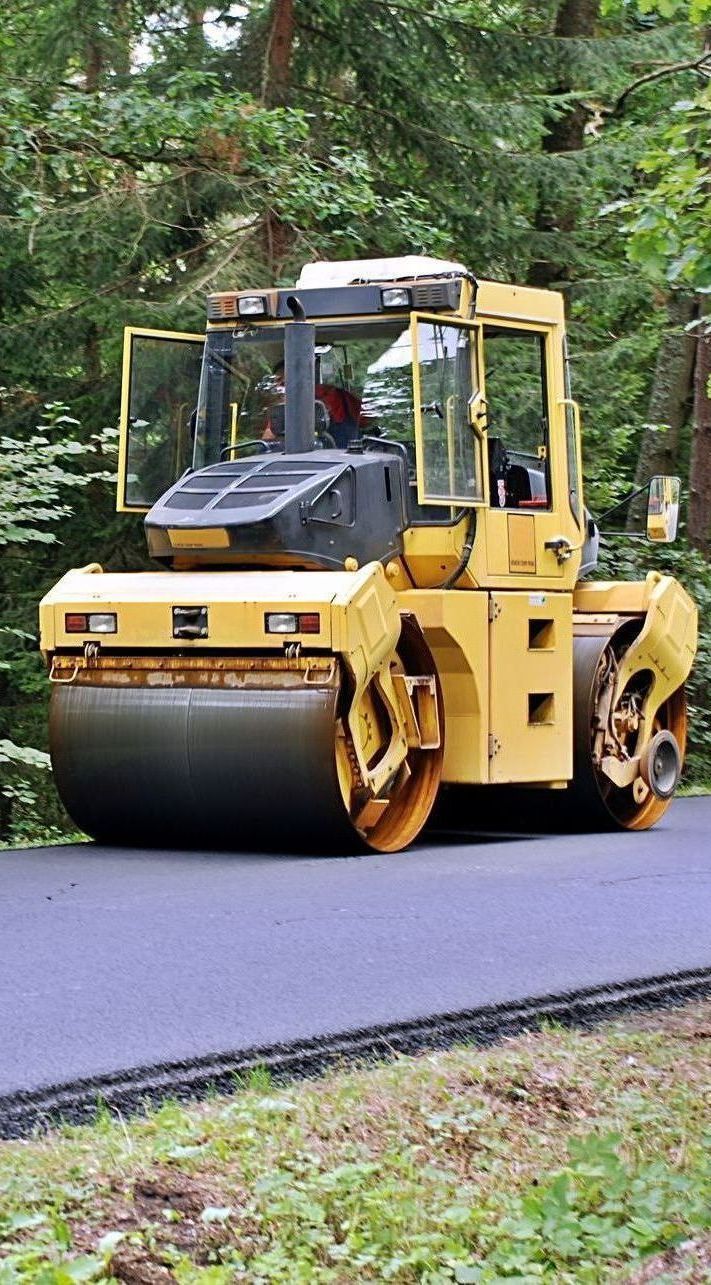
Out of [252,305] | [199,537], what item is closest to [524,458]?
[252,305]

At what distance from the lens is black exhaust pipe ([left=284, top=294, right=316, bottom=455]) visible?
1104 cm

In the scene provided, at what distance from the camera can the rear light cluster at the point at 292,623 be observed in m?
9.61

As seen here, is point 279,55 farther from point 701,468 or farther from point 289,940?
point 289,940

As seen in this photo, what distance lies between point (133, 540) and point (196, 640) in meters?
7.57

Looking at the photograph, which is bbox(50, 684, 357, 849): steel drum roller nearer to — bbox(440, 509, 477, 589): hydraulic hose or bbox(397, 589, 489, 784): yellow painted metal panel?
bbox(397, 589, 489, 784): yellow painted metal panel

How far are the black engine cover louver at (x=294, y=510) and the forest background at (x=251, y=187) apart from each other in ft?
8.68

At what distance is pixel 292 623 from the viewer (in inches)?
380

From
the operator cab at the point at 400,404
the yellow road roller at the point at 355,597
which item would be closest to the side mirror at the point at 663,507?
the yellow road roller at the point at 355,597

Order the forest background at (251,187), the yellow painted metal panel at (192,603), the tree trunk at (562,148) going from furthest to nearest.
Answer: the tree trunk at (562,148) → the forest background at (251,187) → the yellow painted metal panel at (192,603)

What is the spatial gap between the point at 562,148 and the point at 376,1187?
1943cm

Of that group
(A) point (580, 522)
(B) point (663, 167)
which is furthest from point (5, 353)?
(B) point (663, 167)

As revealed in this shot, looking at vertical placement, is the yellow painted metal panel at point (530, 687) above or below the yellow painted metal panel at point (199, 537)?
below

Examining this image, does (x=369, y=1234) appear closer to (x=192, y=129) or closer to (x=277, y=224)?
(x=192, y=129)

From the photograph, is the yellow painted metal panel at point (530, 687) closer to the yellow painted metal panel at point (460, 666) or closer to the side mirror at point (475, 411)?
the yellow painted metal panel at point (460, 666)
